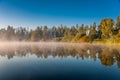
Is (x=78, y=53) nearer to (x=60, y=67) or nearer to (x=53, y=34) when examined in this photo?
(x=60, y=67)

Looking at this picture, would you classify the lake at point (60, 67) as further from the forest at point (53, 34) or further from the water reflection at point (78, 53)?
the forest at point (53, 34)

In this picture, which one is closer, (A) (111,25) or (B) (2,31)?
(A) (111,25)

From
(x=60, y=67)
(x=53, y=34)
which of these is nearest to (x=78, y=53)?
(x=60, y=67)

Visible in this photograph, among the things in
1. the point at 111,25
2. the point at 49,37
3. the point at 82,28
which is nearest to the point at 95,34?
the point at 111,25

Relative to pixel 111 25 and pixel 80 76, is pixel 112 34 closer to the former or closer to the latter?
pixel 111 25

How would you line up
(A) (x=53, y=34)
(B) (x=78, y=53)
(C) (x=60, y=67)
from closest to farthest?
1. (C) (x=60, y=67)
2. (B) (x=78, y=53)
3. (A) (x=53, y=34)

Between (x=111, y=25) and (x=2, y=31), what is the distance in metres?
110

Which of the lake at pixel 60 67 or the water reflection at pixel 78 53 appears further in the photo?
the water reflection at pixel 78 53

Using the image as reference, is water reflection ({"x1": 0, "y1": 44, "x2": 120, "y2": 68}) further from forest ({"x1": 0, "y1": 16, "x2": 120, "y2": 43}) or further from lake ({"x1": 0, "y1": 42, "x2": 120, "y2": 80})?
forest ({"x1": 0, "y1": 16, "x2": 120, "y2": 43})

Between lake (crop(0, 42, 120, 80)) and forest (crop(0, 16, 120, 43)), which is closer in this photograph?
lake (crop(0, 42, 120, 80))

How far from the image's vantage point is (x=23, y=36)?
184375 millimetres

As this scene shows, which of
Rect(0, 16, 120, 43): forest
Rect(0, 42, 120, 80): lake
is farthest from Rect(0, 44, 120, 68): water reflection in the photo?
Rect(0, 16, 120, 43): forest

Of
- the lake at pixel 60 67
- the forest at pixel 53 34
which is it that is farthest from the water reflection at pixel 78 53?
the forest at pixel 53 34

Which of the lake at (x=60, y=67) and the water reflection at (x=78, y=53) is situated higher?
the water reflection at (x=78, y=53)
